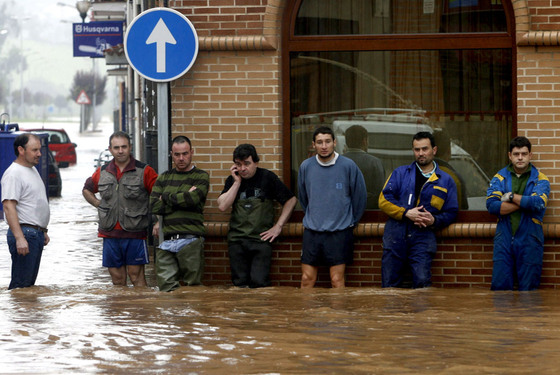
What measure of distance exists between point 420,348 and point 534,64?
159 inches

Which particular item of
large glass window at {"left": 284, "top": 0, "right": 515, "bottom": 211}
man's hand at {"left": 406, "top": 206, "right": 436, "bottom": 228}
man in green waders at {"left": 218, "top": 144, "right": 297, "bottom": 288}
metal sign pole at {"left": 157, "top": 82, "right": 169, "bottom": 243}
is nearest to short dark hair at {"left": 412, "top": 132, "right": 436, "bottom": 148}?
man's hand at {"left": 406, "top": 206, "right": 436, "bottom": 228}

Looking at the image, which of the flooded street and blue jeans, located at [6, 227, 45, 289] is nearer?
the flooded street

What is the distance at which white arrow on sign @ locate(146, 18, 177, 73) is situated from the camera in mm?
9289

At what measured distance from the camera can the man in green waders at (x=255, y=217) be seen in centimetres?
950

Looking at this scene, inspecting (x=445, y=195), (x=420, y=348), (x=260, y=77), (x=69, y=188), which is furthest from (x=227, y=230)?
(x=69, y=188)

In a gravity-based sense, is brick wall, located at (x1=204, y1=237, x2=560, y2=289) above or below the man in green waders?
→ below

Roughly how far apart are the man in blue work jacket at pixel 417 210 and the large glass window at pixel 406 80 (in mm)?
798

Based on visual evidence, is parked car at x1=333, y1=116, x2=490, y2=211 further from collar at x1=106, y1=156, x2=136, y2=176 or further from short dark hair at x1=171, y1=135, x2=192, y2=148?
collar at x1=106, y1=156, x2=136, y2=176

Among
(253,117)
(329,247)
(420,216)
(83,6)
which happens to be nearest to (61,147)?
(83,6)

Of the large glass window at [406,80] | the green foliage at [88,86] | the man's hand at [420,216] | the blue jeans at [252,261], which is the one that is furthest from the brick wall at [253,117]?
the green foliage at [88,86]

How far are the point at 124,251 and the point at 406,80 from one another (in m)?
3.19

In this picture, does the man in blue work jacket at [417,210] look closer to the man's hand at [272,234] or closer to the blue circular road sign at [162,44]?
the man's hand at [272,234]

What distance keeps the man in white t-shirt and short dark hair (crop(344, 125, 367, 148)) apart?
9.83ft

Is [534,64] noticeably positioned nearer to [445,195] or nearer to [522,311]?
[445,195]
